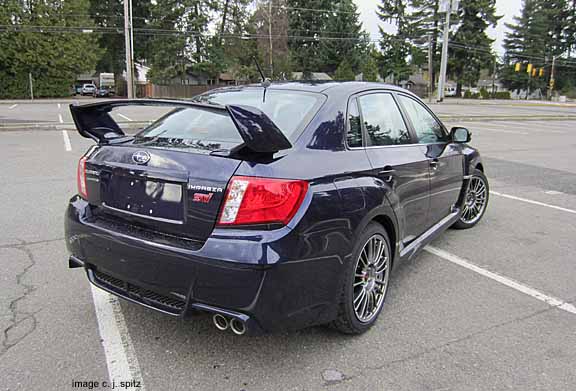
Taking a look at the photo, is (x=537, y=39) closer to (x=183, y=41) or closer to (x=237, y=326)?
(x=183, y=41)

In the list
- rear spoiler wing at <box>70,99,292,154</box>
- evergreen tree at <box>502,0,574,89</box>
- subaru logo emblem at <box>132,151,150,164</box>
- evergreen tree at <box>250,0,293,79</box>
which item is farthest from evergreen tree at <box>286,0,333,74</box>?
subaru logo emblem at <box>132,151,150,164</box>

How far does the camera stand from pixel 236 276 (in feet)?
7.45

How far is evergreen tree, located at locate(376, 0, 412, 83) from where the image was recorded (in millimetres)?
69062

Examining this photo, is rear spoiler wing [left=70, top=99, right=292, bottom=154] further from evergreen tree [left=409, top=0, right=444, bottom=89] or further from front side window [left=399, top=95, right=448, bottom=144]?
evergreen tree [left=409, top=0, right=444, bottom=89]

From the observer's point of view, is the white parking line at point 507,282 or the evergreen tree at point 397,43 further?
the evergreen tree at point 397,43

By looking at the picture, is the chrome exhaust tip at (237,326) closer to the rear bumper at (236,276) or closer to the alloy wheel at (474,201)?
the rear bumper at (236,276)

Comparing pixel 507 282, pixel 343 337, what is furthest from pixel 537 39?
pixel 343 337

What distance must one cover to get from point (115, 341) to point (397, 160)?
2.23 m

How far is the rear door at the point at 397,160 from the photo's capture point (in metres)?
3.18

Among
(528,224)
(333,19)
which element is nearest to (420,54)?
(333,19)

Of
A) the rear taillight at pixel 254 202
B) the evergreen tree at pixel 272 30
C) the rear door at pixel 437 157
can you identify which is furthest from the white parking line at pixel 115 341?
the evergreen tree at pixel 272 30

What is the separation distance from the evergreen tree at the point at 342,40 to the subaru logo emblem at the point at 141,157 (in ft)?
192

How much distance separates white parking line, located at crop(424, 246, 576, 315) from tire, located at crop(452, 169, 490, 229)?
2.71 ft

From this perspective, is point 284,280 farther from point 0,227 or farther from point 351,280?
point 0,227
